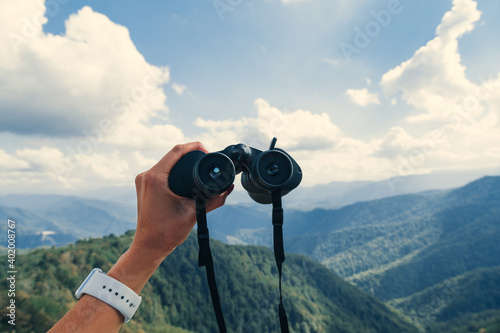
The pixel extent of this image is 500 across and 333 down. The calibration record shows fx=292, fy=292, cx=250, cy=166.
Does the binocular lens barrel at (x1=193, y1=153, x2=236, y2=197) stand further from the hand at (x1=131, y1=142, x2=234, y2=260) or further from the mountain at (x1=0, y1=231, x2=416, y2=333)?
the mountain at (x1=0, y1=231, x2=416, y2=333)

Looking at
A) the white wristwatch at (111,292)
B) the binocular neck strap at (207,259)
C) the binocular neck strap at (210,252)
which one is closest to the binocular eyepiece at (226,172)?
the binocular neck strap at (210,252)

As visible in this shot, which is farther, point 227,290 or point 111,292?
point 227,290

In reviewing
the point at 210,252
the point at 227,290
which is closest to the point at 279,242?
the point at 210,252

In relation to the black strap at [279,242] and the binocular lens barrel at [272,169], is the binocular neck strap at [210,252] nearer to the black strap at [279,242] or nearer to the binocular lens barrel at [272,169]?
the black strap at [279,242]

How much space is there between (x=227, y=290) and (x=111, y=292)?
98.1 meters

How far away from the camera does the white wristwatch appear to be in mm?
1583

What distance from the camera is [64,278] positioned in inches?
2083

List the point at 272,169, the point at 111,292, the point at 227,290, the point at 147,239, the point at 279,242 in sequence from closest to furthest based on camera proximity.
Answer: the point at 111,292 < the point at 147,239 < the point at 279,242 < the point at 272,169 < the point at 227,290

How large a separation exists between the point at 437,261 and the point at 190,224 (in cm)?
24244

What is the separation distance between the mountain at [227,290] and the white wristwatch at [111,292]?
152 ft

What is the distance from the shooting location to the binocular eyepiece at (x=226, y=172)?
79.1 inches

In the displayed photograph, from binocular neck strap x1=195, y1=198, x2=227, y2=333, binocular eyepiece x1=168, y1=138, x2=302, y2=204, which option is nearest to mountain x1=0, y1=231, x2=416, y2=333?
binocular eyepiece x1=168, y1=138, x2=302, y2=204

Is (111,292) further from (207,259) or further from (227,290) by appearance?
(227,290)

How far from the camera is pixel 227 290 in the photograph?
301 ft
